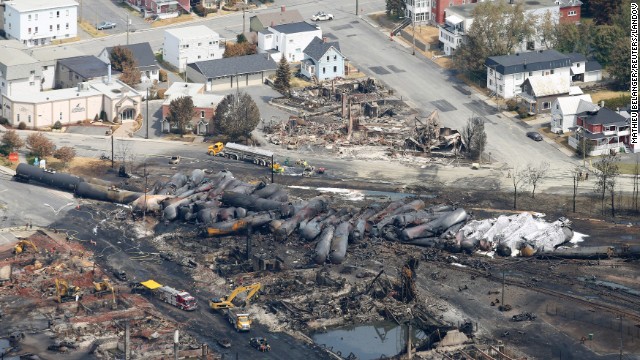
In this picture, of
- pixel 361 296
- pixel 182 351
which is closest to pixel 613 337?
pixel 361 296

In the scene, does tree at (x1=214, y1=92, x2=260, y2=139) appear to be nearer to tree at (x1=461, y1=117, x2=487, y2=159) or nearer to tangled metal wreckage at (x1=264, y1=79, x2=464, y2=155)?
tangled metal wreckage at (x1=264, y1=79, x2=464, y2=155)

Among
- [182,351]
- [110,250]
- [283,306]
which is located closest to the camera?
[182,351]

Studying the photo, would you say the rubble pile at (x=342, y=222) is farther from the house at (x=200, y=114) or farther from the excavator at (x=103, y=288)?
the house at (x=200, y=114)

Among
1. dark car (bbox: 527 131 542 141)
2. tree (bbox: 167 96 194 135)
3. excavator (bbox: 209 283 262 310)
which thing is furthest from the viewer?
dark car (bbox: 527 131 542 141)

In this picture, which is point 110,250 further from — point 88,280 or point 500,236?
point 500,236

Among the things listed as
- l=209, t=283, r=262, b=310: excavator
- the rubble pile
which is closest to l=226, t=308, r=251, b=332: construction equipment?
l=209, t=283, r=262, b=310: excavator

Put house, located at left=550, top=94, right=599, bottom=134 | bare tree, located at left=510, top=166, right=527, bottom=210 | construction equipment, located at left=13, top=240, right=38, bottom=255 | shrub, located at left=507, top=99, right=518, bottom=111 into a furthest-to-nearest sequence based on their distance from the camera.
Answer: shrub, located at left=507, top=99, right=518, bottom=111
house, located at left=550, top=94, right=599, bottom=134
bare tree, located at left=510, top=166, right=527, bottom=210
construction equipment, located at left=13, top=240, right=38, bottom=255
